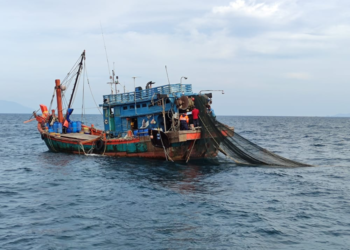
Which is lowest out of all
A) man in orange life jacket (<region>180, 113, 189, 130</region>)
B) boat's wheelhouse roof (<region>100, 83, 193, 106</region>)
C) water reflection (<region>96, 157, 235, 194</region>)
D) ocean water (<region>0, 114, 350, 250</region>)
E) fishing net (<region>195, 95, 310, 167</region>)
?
ocean water (<region>0, 114, 350, 250</region>)

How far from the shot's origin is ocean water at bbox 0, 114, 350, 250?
10906 mm

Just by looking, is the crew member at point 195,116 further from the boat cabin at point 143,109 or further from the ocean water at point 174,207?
the ocean water at point 174,207

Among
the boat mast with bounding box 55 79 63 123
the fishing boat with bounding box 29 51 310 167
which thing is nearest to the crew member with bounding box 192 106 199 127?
the fishing boat with bounding box 29 51 310 167

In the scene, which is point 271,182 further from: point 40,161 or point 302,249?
point 40,161

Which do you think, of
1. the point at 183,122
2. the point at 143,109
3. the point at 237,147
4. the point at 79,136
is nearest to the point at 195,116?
the point at 183,122

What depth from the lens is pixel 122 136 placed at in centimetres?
2758

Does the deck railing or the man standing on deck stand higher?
the deck railing

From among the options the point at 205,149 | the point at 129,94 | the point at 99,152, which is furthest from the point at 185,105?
the point at 99,152

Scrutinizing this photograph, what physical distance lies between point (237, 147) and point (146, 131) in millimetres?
6716

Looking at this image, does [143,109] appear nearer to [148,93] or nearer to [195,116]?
[148,93]

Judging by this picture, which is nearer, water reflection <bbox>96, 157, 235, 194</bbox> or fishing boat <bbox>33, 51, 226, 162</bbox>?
water reflection <bbox>96, 157, 235, 194</bbox>

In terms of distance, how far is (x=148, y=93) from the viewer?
84.4 feet

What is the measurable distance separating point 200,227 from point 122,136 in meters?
16.5

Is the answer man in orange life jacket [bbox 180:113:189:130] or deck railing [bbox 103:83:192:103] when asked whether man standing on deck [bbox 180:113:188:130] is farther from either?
deck railing [bbox 103:83:192:103]
